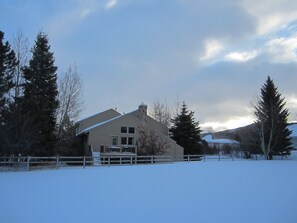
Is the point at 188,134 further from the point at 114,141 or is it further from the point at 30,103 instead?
the point at 30,103

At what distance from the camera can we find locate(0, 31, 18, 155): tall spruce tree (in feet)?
76.8

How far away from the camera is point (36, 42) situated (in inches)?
1153

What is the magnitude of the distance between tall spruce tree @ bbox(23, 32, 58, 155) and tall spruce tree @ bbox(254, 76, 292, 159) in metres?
27.8

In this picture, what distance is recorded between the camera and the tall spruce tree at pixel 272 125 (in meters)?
41.4

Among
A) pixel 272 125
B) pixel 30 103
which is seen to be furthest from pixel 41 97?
pixel 272 125

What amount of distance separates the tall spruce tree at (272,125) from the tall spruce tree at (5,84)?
3152cm

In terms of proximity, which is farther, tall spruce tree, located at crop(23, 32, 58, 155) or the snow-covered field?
tall spruce tree, located at crop(23, 32, 58, 155)

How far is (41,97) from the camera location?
1065 inches

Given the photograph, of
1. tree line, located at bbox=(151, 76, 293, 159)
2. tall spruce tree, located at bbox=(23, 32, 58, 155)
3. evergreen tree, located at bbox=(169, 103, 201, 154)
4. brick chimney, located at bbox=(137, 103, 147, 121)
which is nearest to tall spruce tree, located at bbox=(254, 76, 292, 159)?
tree line, located at bbox=(151, 76, 293, 159)

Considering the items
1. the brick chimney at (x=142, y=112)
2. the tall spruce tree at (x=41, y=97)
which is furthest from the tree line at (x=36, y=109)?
the brick chimney at (x=142, y=112)

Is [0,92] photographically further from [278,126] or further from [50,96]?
[278,126]

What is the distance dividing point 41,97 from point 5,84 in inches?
128

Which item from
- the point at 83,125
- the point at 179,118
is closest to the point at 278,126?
the point at 179,118

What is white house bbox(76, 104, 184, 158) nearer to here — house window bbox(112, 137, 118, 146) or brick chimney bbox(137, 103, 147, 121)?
house window bbox(112, 137, 118, 146)
